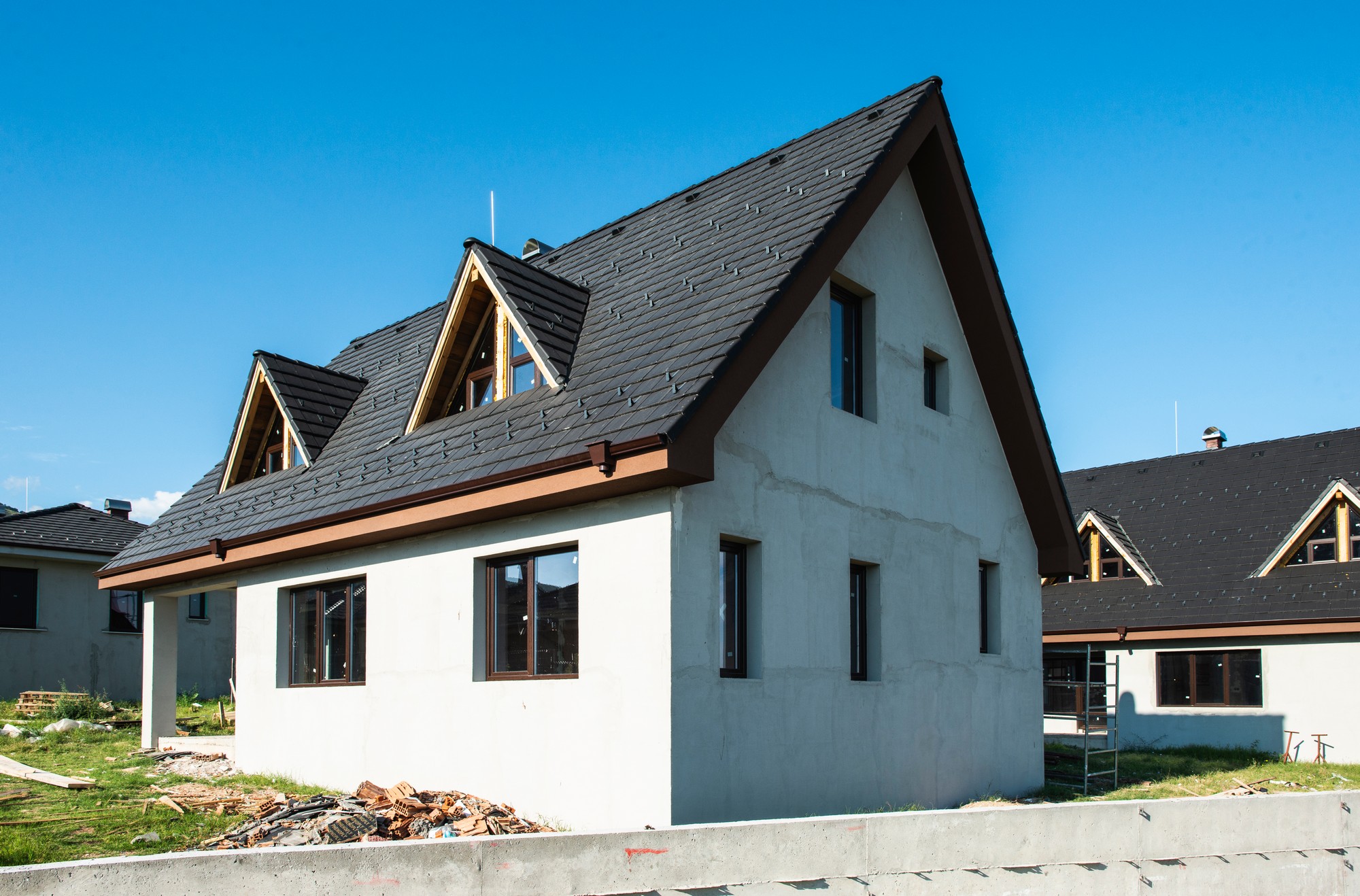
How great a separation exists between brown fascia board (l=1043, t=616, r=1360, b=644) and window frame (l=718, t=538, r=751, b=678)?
1548 cm

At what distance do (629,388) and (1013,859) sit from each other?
16.9 ft

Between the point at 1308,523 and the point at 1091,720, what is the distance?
6163 mm

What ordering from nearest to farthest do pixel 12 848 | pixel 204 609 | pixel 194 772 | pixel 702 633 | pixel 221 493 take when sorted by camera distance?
pixel 12 848
pixel 702 633
pixel 194 772
pixel 221 493
pixel 204 609

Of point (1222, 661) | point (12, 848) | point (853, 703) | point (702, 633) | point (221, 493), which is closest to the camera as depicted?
point (12, 848)

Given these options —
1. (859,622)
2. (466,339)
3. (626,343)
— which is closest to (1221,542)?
(859,622)

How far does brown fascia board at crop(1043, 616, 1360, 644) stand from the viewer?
20.5 meters

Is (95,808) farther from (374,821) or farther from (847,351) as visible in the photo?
(847,351)

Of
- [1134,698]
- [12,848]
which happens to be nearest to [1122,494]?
[1134,698]

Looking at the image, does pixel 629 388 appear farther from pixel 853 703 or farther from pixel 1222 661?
pixel 1222 661

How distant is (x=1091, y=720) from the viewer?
2417cm

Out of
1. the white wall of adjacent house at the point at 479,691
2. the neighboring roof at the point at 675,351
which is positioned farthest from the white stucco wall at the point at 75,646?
the white wall of adjacent house at the point at 479,691

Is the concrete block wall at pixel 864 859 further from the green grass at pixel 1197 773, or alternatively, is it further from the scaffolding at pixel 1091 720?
the scaffolding at pixel 1091 720

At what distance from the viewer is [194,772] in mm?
14250

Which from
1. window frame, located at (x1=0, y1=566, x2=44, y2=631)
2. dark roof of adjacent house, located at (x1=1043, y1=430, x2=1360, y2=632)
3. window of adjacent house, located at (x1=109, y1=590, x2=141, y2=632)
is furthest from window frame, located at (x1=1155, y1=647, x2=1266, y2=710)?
window frame, located at (x1=0, y1=566, x2=44, y2=631)
